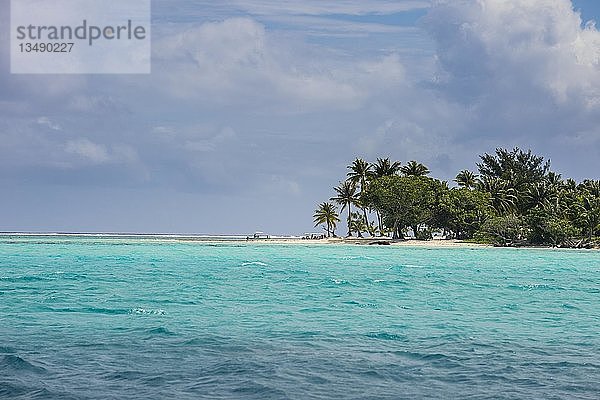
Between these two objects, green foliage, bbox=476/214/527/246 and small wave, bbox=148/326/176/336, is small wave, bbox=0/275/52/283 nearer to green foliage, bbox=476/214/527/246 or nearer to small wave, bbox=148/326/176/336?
small wave, bbox=148/326/176/336

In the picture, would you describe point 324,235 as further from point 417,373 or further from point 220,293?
point 417,373

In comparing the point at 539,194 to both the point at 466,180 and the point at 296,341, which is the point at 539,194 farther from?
the point at 296,341

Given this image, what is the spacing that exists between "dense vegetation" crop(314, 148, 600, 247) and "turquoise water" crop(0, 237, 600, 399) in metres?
53.5

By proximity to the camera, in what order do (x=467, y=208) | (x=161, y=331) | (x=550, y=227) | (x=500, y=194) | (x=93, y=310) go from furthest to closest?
(x=500, y=194)
(x=467, y=208)
(x=550, y=227)
(x=93, y=310)
(x=161, y=331)

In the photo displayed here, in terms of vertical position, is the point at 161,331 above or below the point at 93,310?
below

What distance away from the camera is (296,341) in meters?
15.8

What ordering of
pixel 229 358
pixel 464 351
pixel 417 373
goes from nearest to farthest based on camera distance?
pixel 417 373 → pixel 229 358 → pixel 464 351

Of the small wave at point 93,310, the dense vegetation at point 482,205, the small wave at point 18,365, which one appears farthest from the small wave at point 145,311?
the dense vegetation at point 482,205

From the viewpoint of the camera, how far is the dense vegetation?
8294cm

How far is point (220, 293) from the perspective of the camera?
28.4 m

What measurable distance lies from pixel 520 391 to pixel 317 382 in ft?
9.88

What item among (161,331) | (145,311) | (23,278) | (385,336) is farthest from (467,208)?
(161,331)

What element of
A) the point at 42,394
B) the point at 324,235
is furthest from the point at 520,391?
the point at 324,235

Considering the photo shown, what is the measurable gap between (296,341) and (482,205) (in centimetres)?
8059
